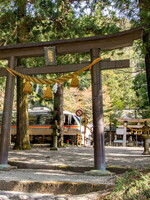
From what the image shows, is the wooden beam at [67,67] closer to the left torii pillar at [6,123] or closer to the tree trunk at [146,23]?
the left torii pillar at [6,123]

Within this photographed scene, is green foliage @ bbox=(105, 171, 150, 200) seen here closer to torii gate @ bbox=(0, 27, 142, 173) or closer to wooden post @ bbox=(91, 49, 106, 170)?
wooden post @ bbox=(91, 49, 106, 170)

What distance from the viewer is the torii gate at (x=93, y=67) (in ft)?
20.1

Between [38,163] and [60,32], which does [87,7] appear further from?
[38,163]

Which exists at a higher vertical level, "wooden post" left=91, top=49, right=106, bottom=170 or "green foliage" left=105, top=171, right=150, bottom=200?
"wooden post" left=91, top=49, right=106, bottom=170

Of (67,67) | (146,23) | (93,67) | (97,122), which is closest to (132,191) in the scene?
(97,122)

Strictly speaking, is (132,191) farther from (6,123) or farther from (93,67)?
(6,123)

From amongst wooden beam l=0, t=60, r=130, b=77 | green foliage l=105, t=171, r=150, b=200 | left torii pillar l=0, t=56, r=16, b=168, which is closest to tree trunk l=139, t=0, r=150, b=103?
wooden beam l=0, t=60, r=130, b=77

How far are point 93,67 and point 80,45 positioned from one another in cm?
76

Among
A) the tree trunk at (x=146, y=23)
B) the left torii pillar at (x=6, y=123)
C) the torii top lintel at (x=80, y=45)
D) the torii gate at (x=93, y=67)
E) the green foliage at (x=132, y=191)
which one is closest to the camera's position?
the green foliage at (x=132, y=191)

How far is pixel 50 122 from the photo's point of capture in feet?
60.0

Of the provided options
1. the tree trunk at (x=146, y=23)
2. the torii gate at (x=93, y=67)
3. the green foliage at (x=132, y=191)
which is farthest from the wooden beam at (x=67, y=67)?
the green foliage at (x=132, y=191)

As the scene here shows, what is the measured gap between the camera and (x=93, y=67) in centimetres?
646

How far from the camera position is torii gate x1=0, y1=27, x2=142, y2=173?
20.1ft

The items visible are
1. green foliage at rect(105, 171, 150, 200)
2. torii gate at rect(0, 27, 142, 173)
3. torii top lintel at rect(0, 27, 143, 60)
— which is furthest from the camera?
torii top lintel at rect(0, 27, 143, 60)
